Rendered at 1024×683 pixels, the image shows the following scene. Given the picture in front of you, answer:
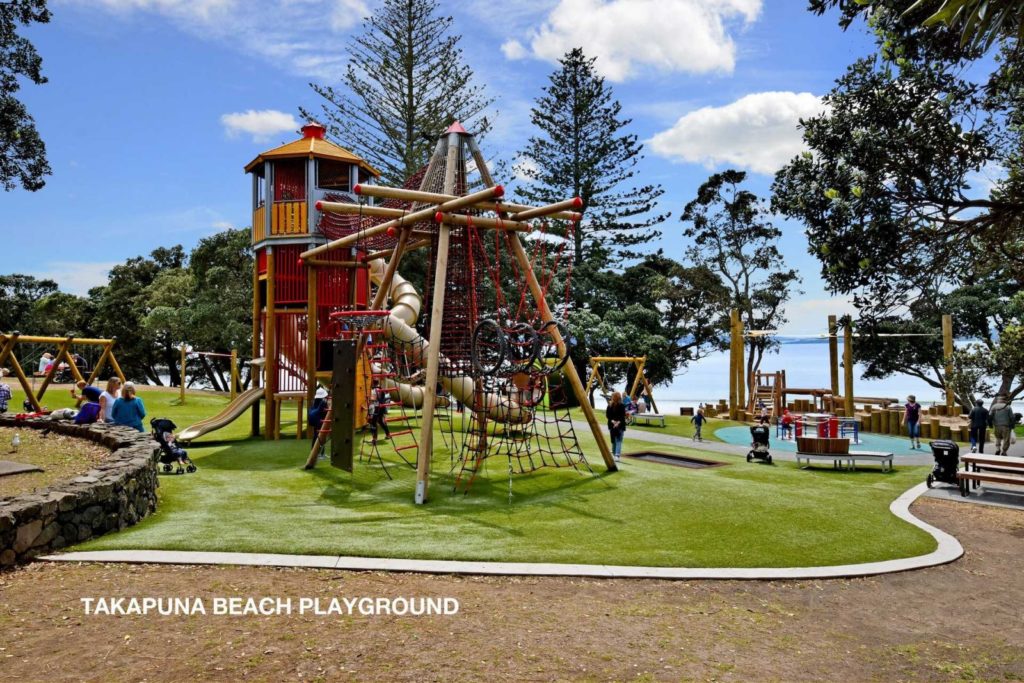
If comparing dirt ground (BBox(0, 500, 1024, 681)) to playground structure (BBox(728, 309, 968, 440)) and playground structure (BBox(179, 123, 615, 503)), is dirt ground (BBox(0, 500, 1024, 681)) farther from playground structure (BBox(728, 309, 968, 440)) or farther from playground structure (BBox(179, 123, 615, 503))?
playground structure (BBox(728, 309, 968, 440))

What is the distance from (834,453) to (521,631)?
1187cm

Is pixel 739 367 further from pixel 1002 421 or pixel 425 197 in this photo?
pixel 425 197

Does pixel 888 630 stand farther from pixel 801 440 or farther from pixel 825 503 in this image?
pixel 801 440

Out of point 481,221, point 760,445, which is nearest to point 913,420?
point 760,445

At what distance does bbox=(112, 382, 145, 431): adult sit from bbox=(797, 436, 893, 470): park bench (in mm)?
13258

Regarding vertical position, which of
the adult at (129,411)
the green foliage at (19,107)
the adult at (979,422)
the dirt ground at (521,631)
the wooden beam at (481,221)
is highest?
the green foliage at (19,107)

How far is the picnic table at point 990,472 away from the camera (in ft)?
39.3

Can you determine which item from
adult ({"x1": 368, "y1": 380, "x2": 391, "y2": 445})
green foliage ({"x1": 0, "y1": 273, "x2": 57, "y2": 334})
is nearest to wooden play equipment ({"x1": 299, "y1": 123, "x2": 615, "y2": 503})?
adult ({"x1": 368, "y1": 380, "x2": 391, "y2": 445})

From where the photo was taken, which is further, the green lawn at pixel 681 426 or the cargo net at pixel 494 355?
the green lawn at pixel 681 426

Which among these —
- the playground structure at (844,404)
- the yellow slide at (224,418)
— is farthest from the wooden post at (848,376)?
the yellow slide at (224,418)

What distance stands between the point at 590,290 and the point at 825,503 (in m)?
28.1

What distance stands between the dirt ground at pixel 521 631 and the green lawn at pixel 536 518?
2.57 feet

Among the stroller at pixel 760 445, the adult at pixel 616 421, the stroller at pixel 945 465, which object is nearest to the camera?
the stroller at pixel 945 465

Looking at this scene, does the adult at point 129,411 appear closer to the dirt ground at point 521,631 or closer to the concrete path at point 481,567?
the concrete path at point 481,567
